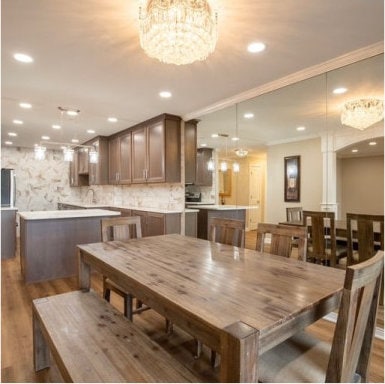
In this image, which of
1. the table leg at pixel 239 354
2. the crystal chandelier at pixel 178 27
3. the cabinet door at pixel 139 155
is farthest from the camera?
the cabinet door at pixel 139 155

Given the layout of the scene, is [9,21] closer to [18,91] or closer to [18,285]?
[18,91]

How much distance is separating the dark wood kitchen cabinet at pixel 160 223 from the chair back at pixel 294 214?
1803mm

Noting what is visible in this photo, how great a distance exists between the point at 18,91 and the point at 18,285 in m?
2.39

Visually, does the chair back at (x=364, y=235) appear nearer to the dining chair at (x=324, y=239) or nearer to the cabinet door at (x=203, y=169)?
the dining chair at (x=324, y=239)

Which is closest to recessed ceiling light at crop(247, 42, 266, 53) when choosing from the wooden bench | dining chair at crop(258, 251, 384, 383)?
dining chair at crop(258, 251, 384, 383)

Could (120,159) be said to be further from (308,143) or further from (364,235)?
(364,235)

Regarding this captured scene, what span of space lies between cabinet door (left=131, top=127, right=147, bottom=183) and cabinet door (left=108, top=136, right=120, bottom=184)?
2.25 ft

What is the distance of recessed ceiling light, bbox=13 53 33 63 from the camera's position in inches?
93.4

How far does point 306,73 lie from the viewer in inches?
104

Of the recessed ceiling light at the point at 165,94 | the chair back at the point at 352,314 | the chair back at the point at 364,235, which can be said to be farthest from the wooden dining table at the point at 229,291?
the recessed ceiling light at the point at 165,94

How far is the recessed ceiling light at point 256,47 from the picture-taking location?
7.06ft

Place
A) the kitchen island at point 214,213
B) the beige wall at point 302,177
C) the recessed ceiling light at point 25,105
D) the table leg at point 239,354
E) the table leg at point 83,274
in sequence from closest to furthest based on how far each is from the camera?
the table leg at point 239,354 → the table leg at point 83,274 → the beige wall at point 302,177 → the recessed ceiling light at point 25,105 → the kitchen island at point 214,213

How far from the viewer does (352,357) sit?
1.04m

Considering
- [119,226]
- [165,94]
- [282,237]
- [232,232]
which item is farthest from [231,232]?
[165,94]
